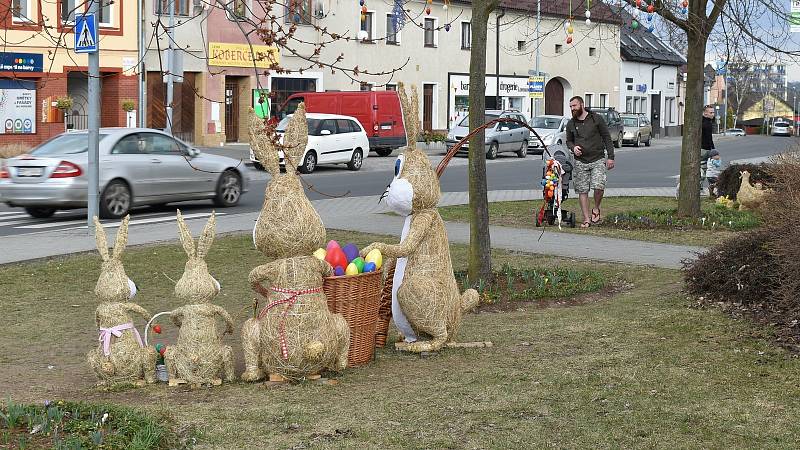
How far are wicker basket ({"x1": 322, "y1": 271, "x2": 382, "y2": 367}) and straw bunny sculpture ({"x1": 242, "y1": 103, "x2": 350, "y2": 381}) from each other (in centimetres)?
26

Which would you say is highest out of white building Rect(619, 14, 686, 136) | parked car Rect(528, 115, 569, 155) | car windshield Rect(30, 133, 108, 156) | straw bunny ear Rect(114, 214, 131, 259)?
white building Rect(619, 14, 686, 136)

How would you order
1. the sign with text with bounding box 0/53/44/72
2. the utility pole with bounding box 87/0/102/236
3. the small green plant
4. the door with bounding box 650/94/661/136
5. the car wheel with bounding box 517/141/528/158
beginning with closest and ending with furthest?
the utility pole with bounding box 87/0/102/236 < the sign with text with bounding box 0/53/44/72 < the small green plant < the car wheel with bounding box 517/141/528/158 < the door with bounding box 650/94/661/136

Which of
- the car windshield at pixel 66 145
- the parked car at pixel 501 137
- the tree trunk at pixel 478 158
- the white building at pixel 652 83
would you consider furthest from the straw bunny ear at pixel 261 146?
the white building at pixel 652 83

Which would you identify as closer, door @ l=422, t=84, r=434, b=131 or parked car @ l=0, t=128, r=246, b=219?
parked car @ l=0, t=128, r=246, b=219

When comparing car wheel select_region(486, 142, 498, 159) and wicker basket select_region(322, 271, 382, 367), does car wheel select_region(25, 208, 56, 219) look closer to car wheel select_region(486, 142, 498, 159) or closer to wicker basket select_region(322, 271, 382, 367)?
wicker basket select_region(322, 271, 382, 367)

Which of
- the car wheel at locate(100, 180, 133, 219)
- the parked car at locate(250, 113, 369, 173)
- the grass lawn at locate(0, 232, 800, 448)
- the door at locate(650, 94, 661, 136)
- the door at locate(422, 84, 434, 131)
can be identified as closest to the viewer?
the grass lawn at locate(0, 232, 800, 448)

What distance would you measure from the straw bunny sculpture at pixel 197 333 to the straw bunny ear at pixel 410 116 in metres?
1.69

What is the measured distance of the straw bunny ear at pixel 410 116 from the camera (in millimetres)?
7980

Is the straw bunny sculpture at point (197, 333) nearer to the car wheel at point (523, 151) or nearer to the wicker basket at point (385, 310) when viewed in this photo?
the wicker basket at point (385, 310)

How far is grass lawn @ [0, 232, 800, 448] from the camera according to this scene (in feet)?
19.1

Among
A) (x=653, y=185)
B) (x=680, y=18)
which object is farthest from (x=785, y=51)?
(x=653, y=185)

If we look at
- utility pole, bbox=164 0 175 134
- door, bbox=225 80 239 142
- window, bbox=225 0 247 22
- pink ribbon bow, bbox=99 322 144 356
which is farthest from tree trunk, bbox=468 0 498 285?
door, bbox=225 80 239 142

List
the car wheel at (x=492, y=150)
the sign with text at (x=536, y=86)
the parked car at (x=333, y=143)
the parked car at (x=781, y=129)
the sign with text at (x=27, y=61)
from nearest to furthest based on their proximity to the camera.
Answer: the parked car at (x=333, y=143), the sign with text at (x=27, y=61), the car wheel at (x=492, y=150), the sign with text at (x=536, y=86), the parked car at (x=781, y=129)

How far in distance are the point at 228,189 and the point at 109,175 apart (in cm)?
283
